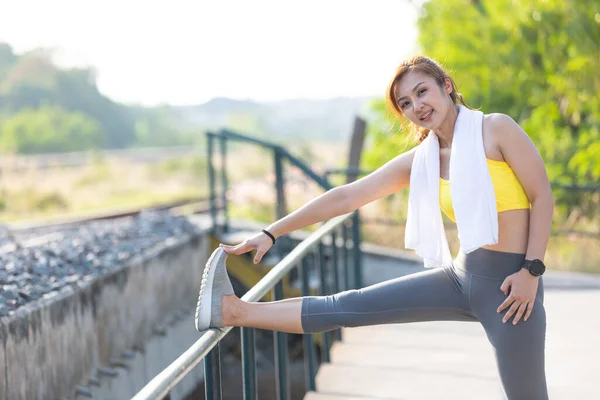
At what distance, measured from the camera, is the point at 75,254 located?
6660 mm

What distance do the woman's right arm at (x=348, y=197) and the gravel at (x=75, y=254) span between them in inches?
75.2

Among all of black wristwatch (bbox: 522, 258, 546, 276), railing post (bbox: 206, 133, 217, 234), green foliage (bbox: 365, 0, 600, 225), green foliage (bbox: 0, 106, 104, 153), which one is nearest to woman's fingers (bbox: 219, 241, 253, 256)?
black wristwatch (bbox: 522, 258, 546, 276)

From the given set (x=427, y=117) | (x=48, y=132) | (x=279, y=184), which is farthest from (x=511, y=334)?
(x=48, y=132)

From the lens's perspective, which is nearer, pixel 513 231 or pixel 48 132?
pixel 513 231

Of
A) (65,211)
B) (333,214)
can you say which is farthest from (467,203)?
(65,211)

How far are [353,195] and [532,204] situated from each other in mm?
744

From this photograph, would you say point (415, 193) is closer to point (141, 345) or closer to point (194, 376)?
point (141, 345)

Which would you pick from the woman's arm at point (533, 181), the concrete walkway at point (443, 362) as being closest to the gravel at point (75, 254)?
the concrete walkway at point (443, 362)

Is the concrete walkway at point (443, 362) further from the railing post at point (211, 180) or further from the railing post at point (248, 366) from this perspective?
the railing post at point (211, 180)

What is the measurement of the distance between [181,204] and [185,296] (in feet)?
31.3

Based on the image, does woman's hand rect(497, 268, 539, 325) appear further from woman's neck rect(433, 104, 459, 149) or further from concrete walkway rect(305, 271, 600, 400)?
concrete walkway rect(305, 271, 600, 400)

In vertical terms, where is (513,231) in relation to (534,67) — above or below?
below

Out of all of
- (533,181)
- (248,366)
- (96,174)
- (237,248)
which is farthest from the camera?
(96,174)

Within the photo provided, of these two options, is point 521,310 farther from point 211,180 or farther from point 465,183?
point 211,180
